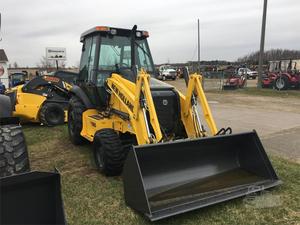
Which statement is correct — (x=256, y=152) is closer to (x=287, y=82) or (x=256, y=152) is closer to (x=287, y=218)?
(x=287, y=218)

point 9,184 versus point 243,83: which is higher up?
point 9,184

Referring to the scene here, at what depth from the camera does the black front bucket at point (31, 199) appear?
2.80m

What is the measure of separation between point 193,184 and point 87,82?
3.37 metres

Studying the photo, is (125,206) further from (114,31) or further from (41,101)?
(41,101)

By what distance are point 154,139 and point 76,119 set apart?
2.81 m

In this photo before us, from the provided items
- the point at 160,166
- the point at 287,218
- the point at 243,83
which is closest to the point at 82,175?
the point at 160,166

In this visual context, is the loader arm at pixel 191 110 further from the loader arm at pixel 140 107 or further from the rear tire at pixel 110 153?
the rear tire at pixel 110 153

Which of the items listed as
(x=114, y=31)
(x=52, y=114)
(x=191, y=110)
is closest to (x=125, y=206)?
(x=191, y=110)

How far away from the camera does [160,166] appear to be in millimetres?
4559

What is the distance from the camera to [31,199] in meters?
2.94

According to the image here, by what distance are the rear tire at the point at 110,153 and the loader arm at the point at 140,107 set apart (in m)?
0.32

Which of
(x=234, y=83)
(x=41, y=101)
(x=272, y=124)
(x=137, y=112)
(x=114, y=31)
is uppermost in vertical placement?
(x=114, y=31)

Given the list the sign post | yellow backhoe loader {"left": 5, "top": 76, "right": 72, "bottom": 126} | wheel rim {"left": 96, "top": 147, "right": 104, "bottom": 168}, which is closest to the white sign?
the sign post

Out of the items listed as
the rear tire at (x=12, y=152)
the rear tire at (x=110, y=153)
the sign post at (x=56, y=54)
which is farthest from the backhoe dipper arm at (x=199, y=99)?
the sign post at (x=56, y=54)
